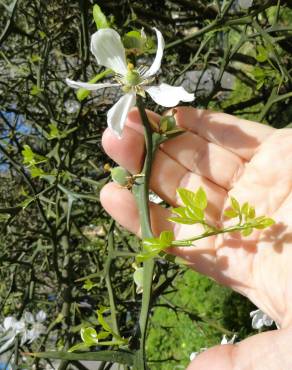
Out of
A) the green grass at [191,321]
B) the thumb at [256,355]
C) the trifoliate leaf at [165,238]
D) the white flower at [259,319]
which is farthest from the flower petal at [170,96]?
the green grass at [191,321]

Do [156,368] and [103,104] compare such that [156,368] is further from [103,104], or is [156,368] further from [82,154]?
[103,104]

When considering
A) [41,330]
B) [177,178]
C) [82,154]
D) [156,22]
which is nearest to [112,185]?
[177,178]

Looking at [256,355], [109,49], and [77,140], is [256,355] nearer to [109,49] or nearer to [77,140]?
[109,49]

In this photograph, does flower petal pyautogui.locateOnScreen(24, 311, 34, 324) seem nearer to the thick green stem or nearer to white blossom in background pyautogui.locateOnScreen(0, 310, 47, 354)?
white blossom in background pyautogui.locateOnScreen(0, 310, 47, 354)

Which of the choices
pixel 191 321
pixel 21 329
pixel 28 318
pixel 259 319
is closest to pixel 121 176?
pixel 259 319

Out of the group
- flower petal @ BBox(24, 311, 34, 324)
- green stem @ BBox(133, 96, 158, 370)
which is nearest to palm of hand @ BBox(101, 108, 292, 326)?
green stem @ BBox(133, 96, 158, 370)

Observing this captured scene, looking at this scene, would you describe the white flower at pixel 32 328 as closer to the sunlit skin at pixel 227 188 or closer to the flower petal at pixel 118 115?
the sunlit skin at pixel 227 188

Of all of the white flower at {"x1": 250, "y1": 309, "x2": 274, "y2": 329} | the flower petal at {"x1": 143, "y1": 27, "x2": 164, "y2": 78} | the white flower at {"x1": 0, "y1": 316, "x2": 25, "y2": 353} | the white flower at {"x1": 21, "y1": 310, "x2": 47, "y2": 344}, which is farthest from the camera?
the white flower at {"x1": 21, "y1": 310, "x2": 47, "y2": 344}
